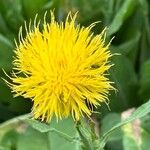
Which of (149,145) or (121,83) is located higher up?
(121,83)

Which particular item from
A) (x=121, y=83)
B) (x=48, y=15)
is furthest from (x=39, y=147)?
(x=48, y=15)

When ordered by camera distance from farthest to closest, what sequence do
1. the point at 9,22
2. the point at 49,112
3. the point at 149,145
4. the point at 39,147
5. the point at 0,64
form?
the point at 9,22, the point at 0,64, the point at 39,147, the point at 149,145, the point at 49,112

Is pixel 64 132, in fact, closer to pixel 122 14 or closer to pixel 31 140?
pixel 31 140

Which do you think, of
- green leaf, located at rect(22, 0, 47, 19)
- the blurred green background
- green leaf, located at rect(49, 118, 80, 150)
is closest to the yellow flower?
green leaf, located at rect(49, 118, 80, 150)

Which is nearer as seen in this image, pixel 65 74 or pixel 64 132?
pixel 65 74

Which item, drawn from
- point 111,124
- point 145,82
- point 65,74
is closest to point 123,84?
point 145,82

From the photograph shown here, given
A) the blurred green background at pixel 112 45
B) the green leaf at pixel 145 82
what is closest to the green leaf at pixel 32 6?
the blurred green background at pixel 112 45

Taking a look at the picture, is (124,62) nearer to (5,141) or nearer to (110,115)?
(110,115)

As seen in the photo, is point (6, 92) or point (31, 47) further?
point (6, 92)
